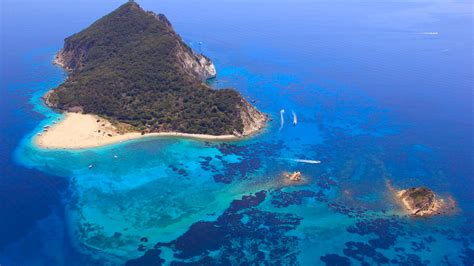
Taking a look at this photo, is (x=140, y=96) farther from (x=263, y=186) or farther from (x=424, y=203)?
(x=424, y=203)

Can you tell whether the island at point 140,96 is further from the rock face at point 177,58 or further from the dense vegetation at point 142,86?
the rock face at point 177,58

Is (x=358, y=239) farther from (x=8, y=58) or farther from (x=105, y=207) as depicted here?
(x=8, y=58)

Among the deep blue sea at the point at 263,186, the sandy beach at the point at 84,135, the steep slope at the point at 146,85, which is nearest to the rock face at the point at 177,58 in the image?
the steep slope at the point at 146,85

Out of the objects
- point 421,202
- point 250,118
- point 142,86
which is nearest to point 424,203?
point 421,202

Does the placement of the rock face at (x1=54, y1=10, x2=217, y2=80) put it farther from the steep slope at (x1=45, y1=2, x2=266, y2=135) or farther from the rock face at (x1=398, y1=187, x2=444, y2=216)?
the rock face at (x1=398, y1=187, x2=444, y2=216)

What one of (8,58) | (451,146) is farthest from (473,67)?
Answer: (8,58)
